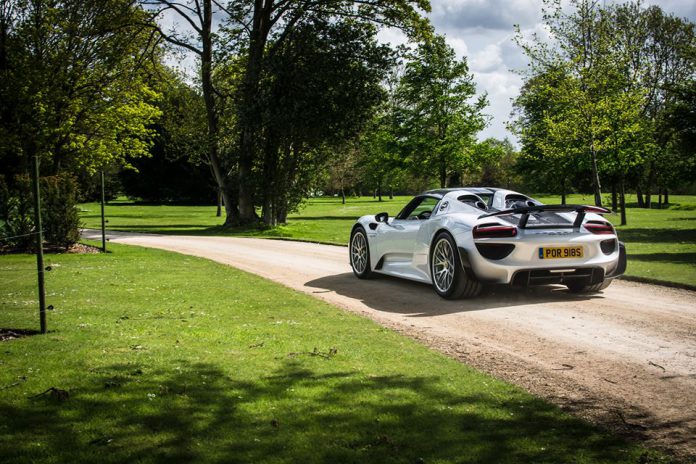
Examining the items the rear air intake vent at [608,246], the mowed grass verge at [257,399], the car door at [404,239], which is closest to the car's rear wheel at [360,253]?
the car door at [404,239]

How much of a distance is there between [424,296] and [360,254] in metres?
2.32

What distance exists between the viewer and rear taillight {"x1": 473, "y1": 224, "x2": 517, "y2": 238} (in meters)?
8.70

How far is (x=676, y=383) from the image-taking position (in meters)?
5.20

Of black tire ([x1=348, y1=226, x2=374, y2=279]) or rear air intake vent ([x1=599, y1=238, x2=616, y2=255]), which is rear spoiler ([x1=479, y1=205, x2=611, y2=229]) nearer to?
rear air intake vent ([x1=599, y1=238, x2=616, y2=255])

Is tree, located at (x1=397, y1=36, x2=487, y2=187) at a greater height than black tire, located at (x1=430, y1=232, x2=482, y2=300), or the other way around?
tree, located at (x1=397, y1=36, x2=487, y2=187)

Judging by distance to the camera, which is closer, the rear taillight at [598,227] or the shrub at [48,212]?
the rear taillight at [598,227]

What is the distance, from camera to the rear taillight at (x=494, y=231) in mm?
8695

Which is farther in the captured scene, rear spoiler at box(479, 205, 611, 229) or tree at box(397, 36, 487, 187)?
tree at box(397, 36, 487, 187)

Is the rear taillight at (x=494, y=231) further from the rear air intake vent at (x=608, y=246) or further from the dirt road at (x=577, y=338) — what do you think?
the rear air intake vent at (x=608, y=246)

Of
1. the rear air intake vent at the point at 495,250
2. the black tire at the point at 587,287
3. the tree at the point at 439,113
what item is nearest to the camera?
the rear air intake vent at the point at 495,250

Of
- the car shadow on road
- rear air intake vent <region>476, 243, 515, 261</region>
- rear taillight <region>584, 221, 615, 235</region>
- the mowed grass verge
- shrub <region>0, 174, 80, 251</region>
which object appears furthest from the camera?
shrub <region>0, 174, 80, 251</region>

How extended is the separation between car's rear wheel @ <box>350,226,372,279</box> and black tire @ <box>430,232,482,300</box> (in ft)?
7.31

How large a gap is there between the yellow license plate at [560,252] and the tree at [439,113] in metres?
40.5

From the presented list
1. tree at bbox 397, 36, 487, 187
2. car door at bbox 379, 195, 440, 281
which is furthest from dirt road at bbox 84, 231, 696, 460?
tree at bbox 397, 36, 487, 187
